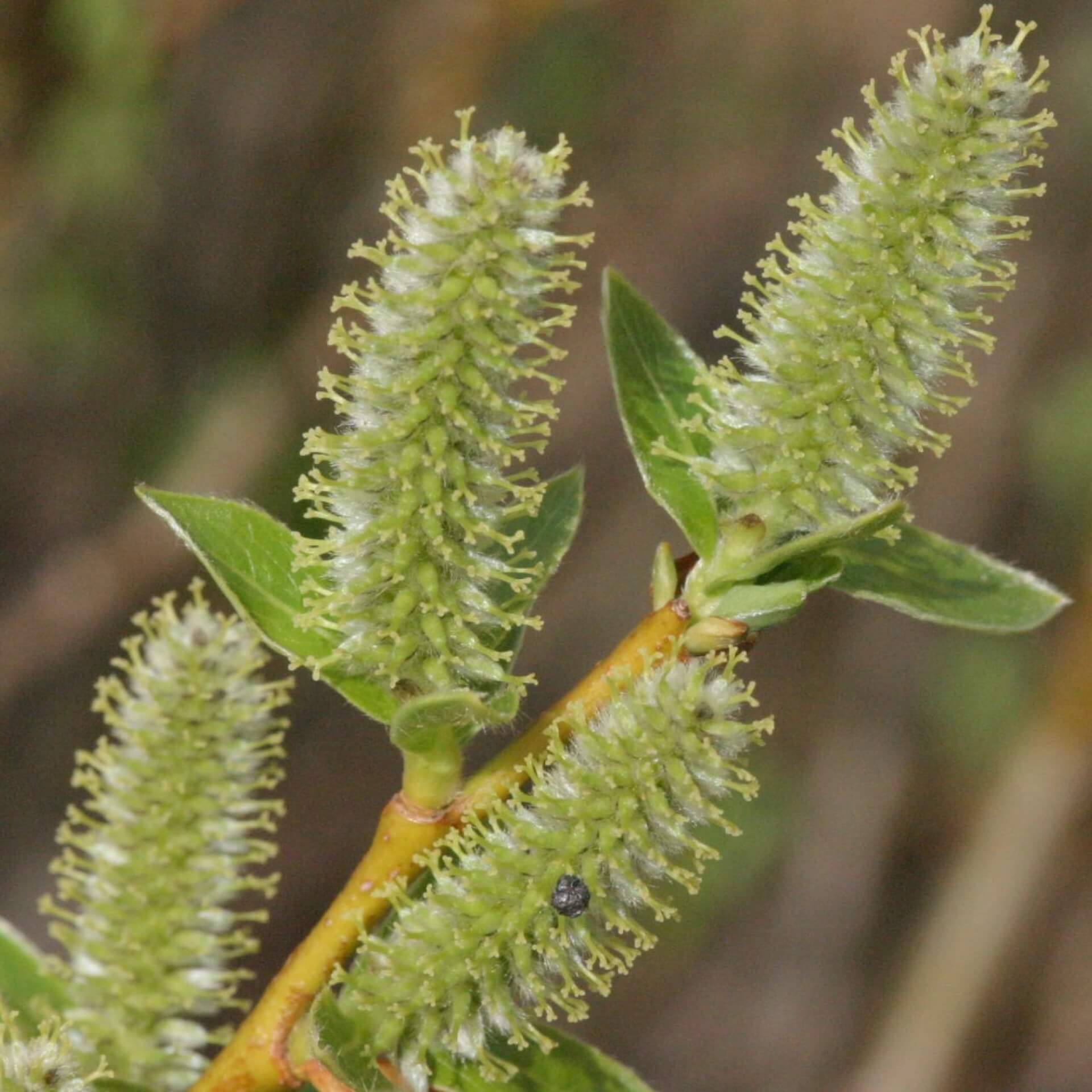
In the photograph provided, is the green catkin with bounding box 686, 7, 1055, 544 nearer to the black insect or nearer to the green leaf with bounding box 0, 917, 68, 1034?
the black insect

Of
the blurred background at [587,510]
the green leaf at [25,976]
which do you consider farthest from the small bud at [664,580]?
the blurred background at [587,510]

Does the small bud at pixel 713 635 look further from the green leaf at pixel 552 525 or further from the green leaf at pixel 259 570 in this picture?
the green leaf at pixel 259 570

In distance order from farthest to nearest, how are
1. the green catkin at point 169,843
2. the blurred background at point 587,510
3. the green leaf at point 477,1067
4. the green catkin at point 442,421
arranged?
the blurred background at point 587,510, the green catkin at point 169,843, the green leaf at point 477,1067, the green catkin at point 442,421

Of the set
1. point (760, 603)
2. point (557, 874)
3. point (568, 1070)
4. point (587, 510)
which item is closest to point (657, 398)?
point (760, 603)

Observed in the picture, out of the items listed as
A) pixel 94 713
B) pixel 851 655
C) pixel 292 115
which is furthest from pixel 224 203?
pixel 851 655

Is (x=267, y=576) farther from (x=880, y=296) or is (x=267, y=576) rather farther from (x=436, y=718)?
(x=880, y=296)

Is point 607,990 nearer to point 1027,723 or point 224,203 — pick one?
point 1027,723

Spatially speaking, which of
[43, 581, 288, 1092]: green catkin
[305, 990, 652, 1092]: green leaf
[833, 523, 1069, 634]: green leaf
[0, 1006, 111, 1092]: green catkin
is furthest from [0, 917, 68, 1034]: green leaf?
[833, 523, 1069, 634]: green leaf
